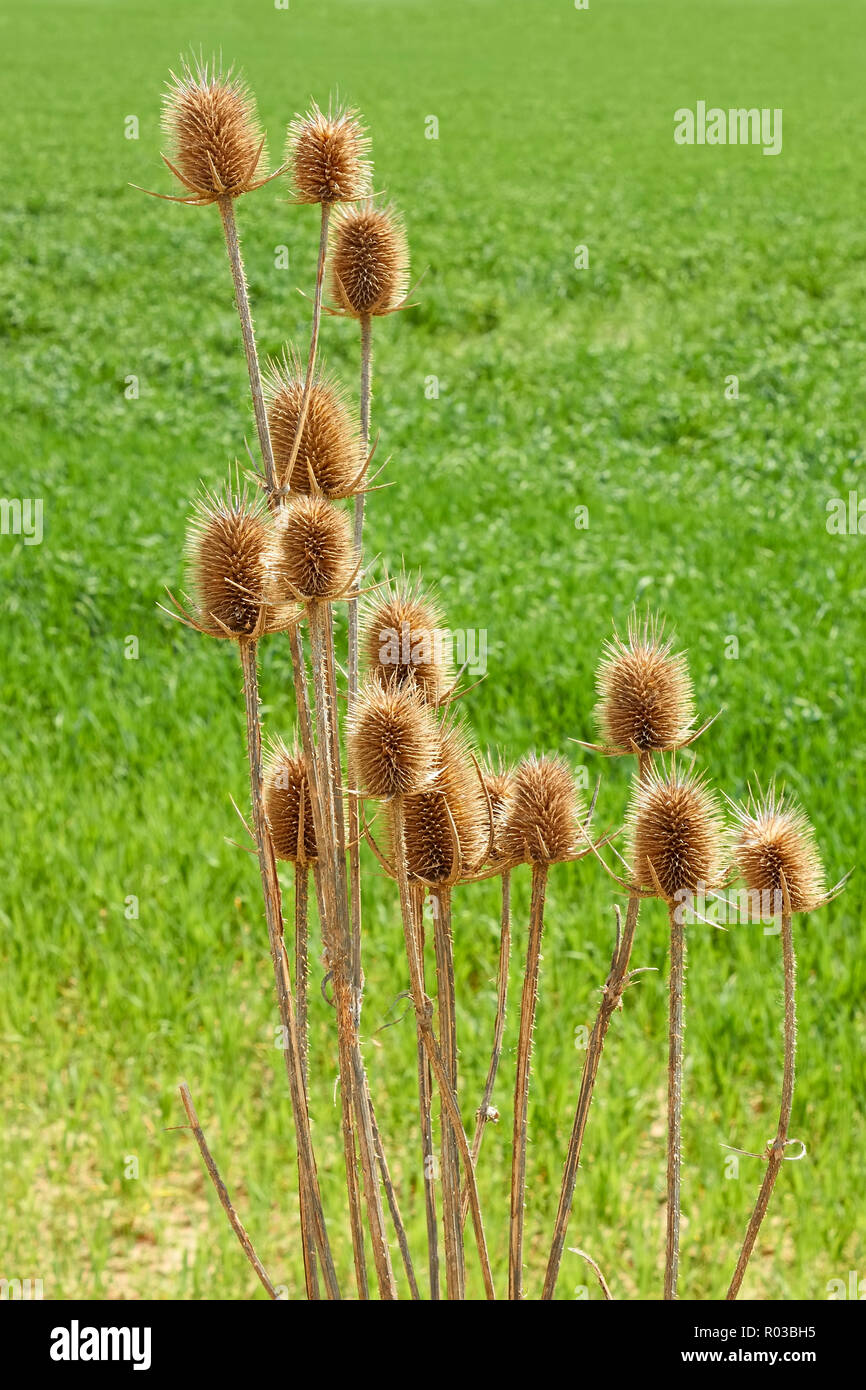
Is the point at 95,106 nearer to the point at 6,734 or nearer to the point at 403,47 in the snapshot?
the point at 403,47

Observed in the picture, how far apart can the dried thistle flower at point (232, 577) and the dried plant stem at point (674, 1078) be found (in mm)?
484

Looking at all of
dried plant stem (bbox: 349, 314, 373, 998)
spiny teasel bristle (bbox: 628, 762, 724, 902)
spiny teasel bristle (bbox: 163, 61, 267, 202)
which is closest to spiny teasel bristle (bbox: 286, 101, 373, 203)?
spiny teasel bristle (bbox: 163, 61, 267, 202)

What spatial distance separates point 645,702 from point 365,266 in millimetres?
579

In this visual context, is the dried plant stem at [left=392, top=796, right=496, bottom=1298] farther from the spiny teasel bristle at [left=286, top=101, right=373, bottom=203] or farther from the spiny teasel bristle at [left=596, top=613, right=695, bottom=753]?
the spiny teasel bristle at [left=286, top=101, right=373, bottom=203]

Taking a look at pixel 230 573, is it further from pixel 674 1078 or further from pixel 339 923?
pixel 674 1078

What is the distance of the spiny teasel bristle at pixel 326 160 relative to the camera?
1431 mm

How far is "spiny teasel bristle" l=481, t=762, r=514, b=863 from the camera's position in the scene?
141cm

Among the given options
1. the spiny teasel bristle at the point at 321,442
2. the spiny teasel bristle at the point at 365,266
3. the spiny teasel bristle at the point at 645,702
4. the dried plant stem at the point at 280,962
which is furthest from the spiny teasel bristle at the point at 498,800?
the spiny teasel bristle at the point at 365,266

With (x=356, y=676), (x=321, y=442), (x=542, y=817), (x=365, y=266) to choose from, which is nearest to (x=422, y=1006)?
(x=542, y=817)

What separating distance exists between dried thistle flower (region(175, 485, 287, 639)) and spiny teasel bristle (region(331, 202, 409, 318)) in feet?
1.13

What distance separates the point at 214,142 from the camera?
1343 millimetres

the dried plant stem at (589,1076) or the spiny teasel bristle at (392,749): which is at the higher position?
the spiny teasel bristle at (392,749)

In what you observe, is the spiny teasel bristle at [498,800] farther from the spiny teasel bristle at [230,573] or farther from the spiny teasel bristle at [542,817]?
the spiny teasel bristle at [230,573]
